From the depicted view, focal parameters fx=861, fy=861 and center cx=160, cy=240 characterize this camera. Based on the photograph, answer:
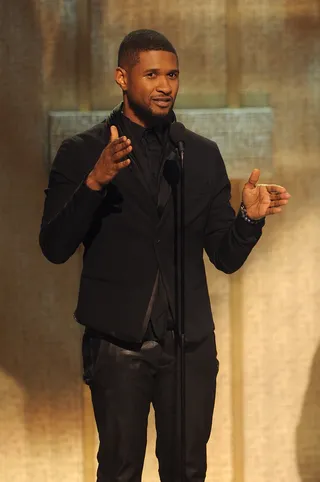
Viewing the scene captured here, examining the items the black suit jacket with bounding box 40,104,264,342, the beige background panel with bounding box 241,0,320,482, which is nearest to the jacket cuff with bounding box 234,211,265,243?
the black suit jacket with bounding box 40,104,264,342

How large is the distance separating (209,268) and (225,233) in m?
0.89

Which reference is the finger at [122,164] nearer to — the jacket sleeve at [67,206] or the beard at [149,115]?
the jacket sleeve at [67,206]

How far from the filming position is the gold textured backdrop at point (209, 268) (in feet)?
9.39

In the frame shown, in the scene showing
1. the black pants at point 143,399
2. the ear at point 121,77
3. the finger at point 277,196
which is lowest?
the black pants at point 143,399

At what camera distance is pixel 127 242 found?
198 centimetres

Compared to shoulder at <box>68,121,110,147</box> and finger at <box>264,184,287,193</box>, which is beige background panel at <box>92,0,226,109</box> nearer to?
shoulder at <box>68,121,110,147</box>

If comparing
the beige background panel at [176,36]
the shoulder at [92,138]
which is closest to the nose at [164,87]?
the shoulder at [92,138]

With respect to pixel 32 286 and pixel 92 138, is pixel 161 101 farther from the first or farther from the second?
pixel 32 286

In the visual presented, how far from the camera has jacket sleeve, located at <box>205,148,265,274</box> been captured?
1977 mm

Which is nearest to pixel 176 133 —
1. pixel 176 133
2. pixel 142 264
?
pixel 176 133

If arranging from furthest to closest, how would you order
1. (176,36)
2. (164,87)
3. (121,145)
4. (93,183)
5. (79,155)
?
(176,36), (79,155), (164,87), (93,183), (121,145)

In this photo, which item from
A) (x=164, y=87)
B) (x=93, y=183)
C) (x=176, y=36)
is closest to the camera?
(x=93, y=183)

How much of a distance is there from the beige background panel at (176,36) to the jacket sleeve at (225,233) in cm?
82

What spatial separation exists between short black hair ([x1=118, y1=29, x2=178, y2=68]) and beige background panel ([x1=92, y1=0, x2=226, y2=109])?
0.89m
